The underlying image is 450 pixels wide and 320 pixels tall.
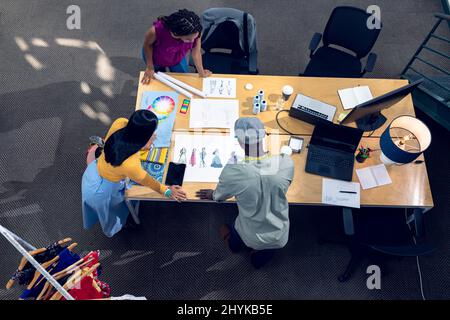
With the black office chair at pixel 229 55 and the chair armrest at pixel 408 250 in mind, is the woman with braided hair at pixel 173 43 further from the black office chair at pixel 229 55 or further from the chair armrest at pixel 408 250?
the chair armrest at pixel 408 250

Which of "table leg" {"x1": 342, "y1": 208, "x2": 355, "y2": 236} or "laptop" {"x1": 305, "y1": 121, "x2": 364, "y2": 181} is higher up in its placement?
"laptop" {"x1": 305, "y1": 121, "x2": 364, "y2": 181}

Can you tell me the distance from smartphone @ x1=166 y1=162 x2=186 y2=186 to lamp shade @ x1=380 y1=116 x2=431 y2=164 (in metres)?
1.48

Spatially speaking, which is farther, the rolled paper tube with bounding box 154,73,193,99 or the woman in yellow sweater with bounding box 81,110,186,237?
the rolled paper tube with bounding box 154,73,193,99

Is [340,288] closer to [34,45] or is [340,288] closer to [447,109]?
[447,109]

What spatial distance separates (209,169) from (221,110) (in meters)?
0.53

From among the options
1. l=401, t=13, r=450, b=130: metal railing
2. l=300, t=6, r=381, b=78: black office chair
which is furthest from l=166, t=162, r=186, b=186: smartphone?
l=401, t=13, r=450, b=130: metal railing

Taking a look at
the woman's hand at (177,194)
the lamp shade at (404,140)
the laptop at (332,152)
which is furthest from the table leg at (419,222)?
the woman's hand at (177,194)

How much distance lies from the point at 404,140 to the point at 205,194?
1569 millimetres

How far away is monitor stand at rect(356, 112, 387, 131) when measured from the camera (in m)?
2.64

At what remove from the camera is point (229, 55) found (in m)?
3.24

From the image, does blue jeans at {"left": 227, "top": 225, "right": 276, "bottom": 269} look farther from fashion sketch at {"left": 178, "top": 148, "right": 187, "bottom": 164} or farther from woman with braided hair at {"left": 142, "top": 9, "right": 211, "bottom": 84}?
woman with braided hair at {"left": 142, "top": 9, "right": 211, "bottom": 84}

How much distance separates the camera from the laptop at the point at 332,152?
243 centimetres

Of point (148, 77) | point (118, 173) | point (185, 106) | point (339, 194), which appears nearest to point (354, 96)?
point (339, 194)
